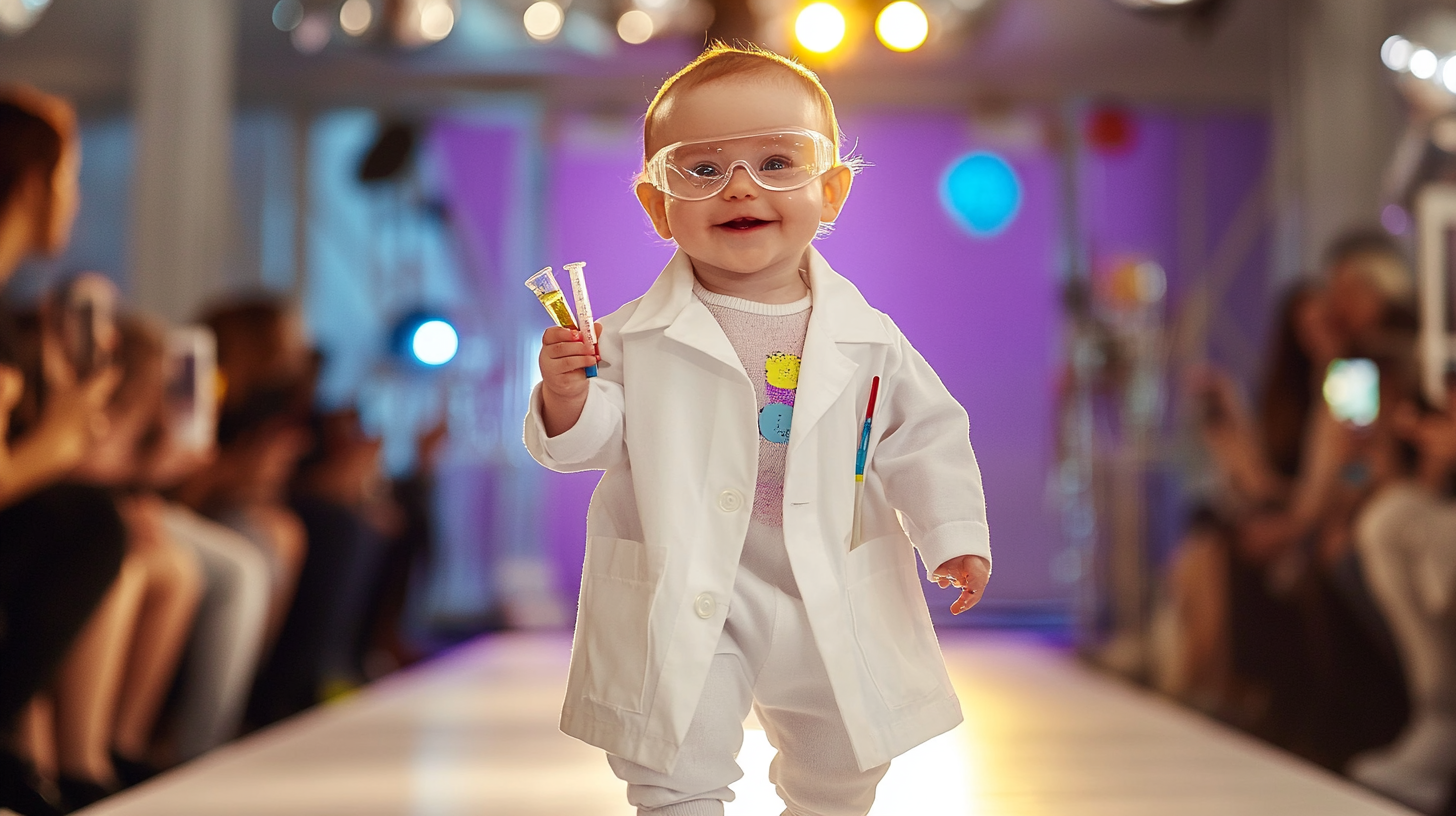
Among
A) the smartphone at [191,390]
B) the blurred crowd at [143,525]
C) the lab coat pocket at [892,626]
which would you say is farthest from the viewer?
the smartphone at [191,390]

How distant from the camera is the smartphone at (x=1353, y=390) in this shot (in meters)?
2.97

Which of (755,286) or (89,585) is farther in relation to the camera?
(89,585)

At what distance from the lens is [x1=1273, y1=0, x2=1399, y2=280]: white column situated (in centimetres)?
390

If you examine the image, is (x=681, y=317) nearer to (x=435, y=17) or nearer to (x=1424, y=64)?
(x=1424, y=64)

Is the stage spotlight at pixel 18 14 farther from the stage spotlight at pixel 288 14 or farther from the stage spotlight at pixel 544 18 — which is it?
the stage spotlight at pixel 544 18

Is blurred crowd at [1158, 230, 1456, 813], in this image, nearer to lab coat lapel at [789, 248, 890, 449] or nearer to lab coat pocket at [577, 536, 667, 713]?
lab coat lapel at [789, 248, 890, 449]

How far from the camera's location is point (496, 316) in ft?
20.5

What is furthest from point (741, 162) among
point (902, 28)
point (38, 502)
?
point (902, 28)

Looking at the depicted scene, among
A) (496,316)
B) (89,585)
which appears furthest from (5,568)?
(496,316)

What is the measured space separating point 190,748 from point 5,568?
80 cm

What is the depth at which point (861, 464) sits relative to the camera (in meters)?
1.37

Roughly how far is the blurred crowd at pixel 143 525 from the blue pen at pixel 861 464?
1.45 metres

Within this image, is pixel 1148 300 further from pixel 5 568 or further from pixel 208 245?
pixel 5 568

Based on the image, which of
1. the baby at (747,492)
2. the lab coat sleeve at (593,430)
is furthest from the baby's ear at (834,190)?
the lab coat sleeve at (593,430)
